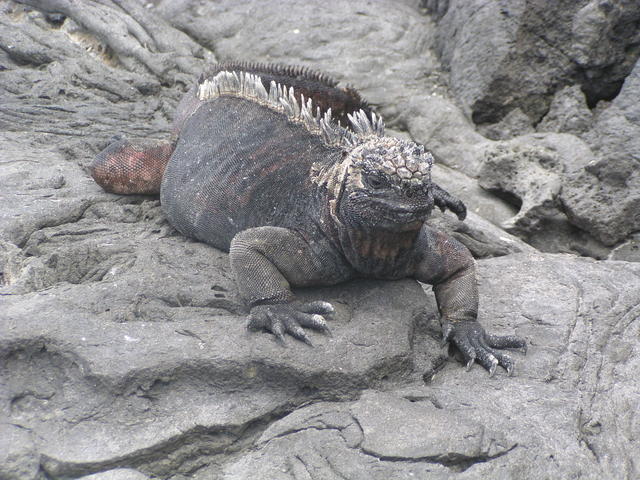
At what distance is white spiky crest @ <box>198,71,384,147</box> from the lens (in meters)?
3.18

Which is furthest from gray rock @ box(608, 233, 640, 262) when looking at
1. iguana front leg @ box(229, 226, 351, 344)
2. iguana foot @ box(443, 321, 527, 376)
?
iguana front leg @ box(229, 226, 351, 344)

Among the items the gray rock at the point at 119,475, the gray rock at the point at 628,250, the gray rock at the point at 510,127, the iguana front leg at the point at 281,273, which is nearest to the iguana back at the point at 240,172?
the iguana front leg at the point at 281,273

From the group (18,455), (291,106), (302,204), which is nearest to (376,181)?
(302,204)

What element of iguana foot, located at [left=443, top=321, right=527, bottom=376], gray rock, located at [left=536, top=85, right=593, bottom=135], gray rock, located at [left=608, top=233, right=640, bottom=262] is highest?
gray rock, located at [left=536, top=85, right=593, bottom=135]

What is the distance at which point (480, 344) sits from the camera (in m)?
2.89

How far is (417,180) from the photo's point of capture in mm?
2590

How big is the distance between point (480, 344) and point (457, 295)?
0.30 meters

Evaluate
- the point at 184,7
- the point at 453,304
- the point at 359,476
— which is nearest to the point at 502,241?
the point at 453,304

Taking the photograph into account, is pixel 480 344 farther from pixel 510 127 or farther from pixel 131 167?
pixel 510 127

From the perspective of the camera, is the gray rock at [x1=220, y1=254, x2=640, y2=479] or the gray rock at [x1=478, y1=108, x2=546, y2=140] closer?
the gray rock at [x1=220, y1=254, x2=640, y2=479]

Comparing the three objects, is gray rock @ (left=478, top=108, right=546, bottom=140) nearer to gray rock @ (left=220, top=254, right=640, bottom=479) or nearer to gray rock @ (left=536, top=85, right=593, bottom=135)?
gray rock @ (left=536, top=85, right=593, bottom=135)

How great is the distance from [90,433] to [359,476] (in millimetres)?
958

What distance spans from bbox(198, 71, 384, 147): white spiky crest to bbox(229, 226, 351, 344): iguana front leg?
1.74 ft

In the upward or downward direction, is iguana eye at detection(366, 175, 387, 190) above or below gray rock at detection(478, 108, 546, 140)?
above
